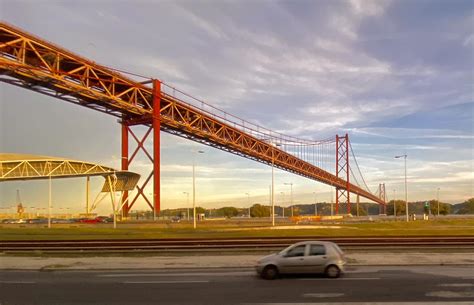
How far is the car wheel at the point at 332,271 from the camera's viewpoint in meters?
17.6

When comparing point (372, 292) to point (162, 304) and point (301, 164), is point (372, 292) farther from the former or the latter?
point (301, 164)

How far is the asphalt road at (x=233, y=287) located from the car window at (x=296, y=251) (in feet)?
2.93

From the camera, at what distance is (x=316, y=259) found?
1784 cm

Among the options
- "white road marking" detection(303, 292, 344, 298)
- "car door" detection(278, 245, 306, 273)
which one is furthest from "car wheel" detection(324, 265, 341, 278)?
"white road marking" detection(303, 292, 344, 298)

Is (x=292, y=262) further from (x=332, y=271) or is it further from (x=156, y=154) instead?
(x=156, y=154)

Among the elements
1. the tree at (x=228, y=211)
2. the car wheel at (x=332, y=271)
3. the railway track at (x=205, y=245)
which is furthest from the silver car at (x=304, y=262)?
the tree at (x=228, y=211)

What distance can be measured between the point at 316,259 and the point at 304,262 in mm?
483

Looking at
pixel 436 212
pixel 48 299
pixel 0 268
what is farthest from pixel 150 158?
pixel 436 212

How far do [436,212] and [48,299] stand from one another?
14095 cm

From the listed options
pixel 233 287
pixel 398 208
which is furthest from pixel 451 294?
pixel 398 208

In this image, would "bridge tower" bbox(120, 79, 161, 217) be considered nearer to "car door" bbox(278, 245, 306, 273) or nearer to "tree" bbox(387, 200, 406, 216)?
"car door" bbox(278, 245, 306, 273)

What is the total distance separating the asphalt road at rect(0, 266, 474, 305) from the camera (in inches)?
516

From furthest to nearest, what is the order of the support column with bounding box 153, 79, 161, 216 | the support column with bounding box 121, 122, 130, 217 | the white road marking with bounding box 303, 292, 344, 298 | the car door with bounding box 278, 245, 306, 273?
the support column with bounding box 121, 122, 130, 217
the support column with bounding box 153, 79, 161, 216
the car door with bounding box 278, 245, 306, 273
the white road marking with bounding box 303, 292, 344, 298

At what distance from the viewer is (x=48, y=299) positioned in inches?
532
